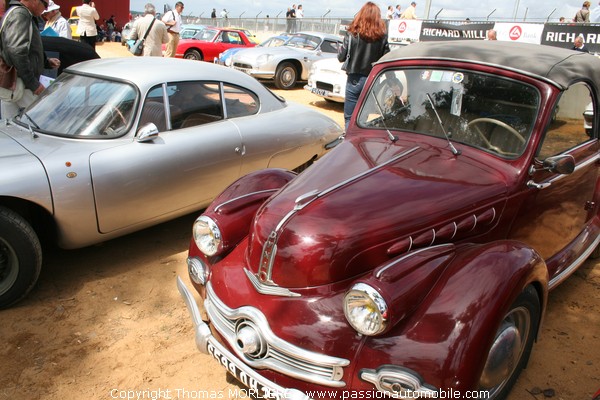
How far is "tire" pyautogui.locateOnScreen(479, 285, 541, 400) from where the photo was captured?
2.27m

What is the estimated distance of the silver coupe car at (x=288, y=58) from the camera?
1227cm

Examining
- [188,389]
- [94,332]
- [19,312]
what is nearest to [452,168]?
[188,389]

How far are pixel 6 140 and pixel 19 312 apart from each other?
130 centimetres

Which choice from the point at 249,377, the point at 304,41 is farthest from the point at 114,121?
the point at 304,41

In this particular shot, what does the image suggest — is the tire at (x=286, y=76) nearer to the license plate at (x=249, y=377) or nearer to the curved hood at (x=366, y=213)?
the curved hood at (x=366, y=213)

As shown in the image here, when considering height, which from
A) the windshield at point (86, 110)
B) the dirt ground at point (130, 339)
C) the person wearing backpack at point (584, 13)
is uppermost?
the person wearing backpack at point (584, 13)

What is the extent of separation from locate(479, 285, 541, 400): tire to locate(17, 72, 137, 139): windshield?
3.08 m

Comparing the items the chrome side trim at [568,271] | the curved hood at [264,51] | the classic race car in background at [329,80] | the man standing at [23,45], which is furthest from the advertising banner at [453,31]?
the man standing at [23,45]

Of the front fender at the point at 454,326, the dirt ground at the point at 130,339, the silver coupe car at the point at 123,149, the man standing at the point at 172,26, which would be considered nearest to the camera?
the front fender at the point at 454,326

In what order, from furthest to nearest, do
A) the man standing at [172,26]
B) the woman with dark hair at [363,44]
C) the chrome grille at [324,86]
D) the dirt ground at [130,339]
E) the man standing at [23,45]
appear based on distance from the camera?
the man standing at [172,26] → the chrome grille at [324,86] → the woman with dark hair at [363,44] → the man standing at [23,45] → the dirt ground at [130,339]

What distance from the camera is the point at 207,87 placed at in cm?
454

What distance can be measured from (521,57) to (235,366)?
2.56 m

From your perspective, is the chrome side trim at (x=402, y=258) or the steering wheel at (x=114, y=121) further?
the steering wheel at (x=114, y=121)

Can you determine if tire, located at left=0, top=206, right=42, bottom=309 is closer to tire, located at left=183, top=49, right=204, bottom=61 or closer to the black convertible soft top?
the black convertible soft top
